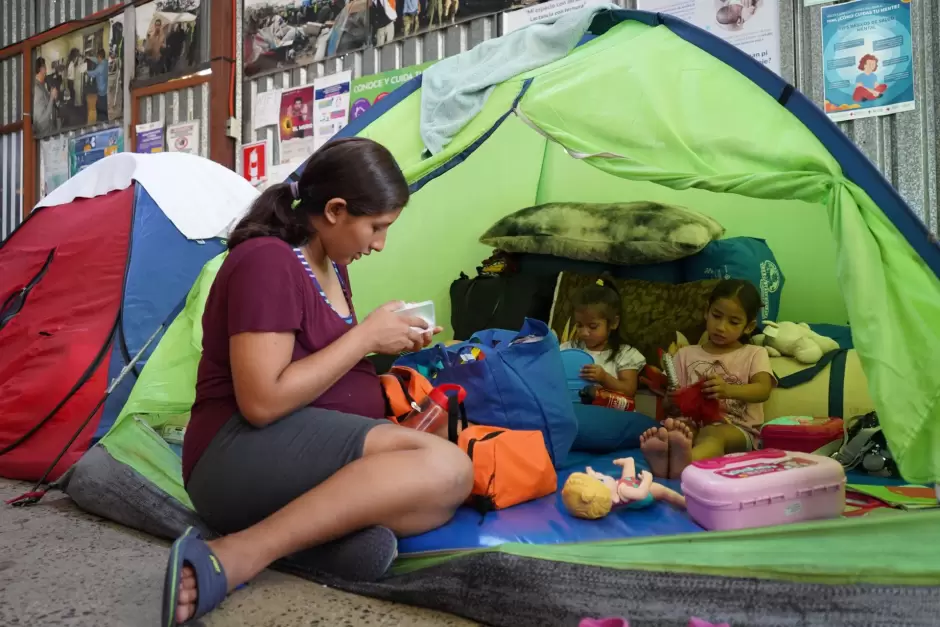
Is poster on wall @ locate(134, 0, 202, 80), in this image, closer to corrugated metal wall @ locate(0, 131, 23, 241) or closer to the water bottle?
corrugated metal wall @ locate(0, 131, 23, 241)

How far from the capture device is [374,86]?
3062 mm

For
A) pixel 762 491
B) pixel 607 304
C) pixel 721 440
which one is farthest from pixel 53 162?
pixel 762 491

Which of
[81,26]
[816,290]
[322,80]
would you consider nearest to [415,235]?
[816,290]

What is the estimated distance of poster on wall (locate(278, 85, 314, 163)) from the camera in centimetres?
328

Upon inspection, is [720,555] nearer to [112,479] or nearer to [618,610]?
[618,610]

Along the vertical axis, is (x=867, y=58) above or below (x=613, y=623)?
above

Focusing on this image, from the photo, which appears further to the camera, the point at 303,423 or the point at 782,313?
the point at 782,313

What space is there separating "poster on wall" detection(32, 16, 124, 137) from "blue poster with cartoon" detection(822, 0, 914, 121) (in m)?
3.63

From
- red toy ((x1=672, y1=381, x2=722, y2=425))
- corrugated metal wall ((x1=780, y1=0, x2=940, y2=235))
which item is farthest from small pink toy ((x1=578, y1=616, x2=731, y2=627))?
corrugated metal wall ((x1=780, y1=0, x2=940, y2=235))

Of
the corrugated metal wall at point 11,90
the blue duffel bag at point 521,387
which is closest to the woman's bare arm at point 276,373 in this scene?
the blue duffel bag at point 521,387

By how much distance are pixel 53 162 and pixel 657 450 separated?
4.38 metres

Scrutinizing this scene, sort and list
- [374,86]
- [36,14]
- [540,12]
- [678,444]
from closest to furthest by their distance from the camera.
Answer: [678,444], [540,12], [374,86], [36,14]

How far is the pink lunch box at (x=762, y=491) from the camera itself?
1.07 m

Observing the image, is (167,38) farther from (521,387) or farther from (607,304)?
(521,387)
